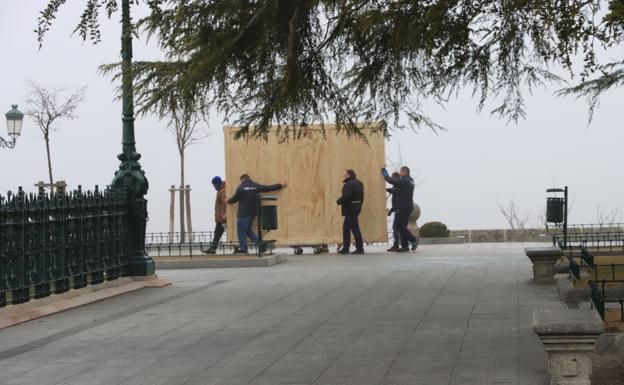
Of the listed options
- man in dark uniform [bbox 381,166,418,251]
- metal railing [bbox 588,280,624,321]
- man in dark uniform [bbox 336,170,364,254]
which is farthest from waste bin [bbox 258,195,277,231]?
metal railing [bbox 588,280,624,321]

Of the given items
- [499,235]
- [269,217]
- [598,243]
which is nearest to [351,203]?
[269,217]

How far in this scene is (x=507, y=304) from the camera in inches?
547

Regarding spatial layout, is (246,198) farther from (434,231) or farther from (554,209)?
(434,231)

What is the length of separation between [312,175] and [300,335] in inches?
646

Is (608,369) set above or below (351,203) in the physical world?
below

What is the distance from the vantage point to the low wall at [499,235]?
35.5 meters

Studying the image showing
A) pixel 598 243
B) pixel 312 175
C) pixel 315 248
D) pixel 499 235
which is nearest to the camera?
A: pixel 598 243

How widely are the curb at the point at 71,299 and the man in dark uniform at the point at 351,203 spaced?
815 centimetres

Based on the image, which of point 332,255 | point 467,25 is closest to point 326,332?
point 467,25

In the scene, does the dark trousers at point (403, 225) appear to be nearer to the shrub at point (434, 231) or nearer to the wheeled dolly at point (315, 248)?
the wheeled dolly at point (315, 248)

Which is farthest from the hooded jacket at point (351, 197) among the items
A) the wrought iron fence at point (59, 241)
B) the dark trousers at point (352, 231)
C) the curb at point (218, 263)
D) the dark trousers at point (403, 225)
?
the wrought iron fence at point (59, 241)

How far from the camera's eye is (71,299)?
15.5 metres

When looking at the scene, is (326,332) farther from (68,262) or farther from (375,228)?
(375,228)

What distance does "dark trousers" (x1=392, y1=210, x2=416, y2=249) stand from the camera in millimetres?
27000
